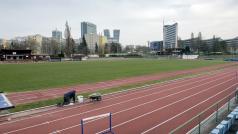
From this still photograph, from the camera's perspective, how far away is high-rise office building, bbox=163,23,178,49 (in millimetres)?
181000

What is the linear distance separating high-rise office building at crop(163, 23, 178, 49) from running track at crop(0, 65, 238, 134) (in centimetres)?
16535

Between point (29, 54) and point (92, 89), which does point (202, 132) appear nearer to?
point (92, 89)

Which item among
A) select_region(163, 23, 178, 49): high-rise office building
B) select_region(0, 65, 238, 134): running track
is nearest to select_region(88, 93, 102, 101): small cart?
select_region(0, 65, 238, 134): running track

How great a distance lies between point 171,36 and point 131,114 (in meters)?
179

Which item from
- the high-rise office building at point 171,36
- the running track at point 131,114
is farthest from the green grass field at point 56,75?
the high-rise office building at point 171,36

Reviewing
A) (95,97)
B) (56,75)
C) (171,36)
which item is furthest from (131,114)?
(171,36)

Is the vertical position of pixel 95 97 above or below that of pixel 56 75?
below

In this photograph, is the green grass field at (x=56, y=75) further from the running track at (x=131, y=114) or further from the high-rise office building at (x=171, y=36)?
the high-rise office building at (x=171, y=36)

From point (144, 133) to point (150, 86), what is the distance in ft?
44.2

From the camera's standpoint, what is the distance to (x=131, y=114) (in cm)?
1425

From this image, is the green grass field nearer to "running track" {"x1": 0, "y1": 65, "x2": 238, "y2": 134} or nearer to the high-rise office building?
"running track" {"x1": 0, "y1": 65, "x2": 238, "y2": 134}

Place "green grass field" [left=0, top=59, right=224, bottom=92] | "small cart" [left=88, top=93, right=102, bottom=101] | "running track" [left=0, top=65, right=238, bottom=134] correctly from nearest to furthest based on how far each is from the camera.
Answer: "running track" [left=0, top=65, right=238, bottom=134] → "small cart" [left=88, top=93, right=102, bottom=101] → "green grass field" [left=0, top=59, right=224, bottom=92]

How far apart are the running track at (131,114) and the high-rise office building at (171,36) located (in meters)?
165

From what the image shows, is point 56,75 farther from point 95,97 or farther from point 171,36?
point 171,36
